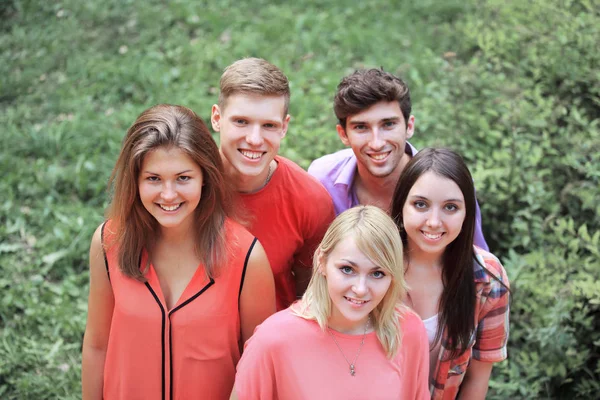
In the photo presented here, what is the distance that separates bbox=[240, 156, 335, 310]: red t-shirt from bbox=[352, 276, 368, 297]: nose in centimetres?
74

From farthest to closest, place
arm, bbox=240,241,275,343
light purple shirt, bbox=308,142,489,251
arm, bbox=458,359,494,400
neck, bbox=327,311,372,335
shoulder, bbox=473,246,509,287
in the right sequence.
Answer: light purple shirt, bbox=308,142,489,251 → arm, bbox=458,359,494,400 → shoulder, bbox=473,246,509,287 → arm, bbox=240,241,275,343 → neck, bbox=327,311,372,335

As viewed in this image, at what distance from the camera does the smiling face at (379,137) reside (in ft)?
11.5

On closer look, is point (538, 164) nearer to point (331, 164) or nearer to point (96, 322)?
point (331, 164)

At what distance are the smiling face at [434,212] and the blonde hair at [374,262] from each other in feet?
0.92

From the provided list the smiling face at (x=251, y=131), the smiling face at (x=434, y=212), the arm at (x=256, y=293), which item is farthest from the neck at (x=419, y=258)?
the smiling face at (x=251, y=131)

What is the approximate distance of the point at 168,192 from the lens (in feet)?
9.08

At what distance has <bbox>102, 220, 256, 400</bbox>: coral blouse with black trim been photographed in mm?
2803

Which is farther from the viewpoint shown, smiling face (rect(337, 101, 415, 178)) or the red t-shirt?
smiling face (rect(337, 101, 415, 178))

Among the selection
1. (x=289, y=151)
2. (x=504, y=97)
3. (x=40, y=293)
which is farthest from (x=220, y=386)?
(x=504, y=97)

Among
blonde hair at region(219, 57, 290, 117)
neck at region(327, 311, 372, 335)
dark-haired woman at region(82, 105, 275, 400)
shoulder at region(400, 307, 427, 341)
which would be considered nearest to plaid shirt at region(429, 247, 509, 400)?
shoulder at region(400, 307, 427, 341)

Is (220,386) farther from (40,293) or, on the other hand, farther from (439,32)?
(439,32)

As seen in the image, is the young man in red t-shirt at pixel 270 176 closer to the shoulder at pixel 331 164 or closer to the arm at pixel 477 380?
the shoulder at pixel 331 164

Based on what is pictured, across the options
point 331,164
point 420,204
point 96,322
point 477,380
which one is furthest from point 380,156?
point 96,322

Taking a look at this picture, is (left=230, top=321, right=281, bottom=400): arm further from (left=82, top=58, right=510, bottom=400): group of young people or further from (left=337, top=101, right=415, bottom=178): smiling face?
(left=337, top=101, right=415, bottom=178): smiling face
